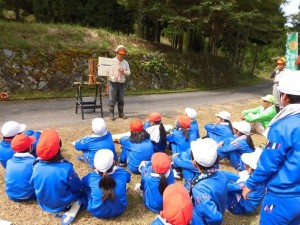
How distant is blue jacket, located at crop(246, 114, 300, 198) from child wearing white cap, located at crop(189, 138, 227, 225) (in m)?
0.63

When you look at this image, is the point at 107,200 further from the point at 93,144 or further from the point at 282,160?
the point at 282,160

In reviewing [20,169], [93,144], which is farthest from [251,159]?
[20,169]

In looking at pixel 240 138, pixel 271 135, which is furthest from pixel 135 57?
pixel 271 135

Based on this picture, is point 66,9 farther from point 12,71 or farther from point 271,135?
point 271,135

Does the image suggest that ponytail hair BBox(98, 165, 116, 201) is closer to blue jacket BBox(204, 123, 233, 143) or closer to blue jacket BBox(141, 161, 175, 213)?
blue jacket BBox(141, 161, 175, 213)

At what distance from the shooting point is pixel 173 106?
10.8 meters

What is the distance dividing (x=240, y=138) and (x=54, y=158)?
317cm

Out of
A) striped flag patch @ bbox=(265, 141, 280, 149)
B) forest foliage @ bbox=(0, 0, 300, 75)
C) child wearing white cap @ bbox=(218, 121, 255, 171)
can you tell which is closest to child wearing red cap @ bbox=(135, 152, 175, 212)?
striped flag patch @ bbox=(265, 141, 280, 149)

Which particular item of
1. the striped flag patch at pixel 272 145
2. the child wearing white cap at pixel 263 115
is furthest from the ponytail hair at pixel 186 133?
the child wearing white cap at pixel 263 115

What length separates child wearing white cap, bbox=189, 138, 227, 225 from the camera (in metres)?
2.78

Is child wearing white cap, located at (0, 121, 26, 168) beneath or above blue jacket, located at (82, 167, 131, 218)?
above

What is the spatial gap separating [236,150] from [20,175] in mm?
3515

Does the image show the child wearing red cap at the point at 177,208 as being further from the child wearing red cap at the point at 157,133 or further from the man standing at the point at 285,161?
the child wearing red cap at the point at 157,133

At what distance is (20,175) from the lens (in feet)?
11.5
